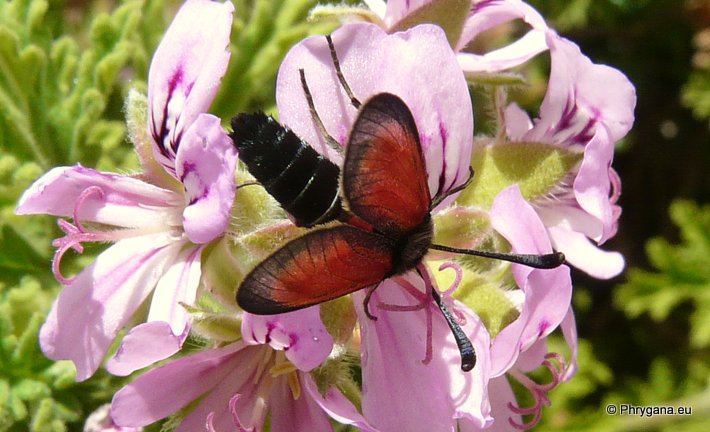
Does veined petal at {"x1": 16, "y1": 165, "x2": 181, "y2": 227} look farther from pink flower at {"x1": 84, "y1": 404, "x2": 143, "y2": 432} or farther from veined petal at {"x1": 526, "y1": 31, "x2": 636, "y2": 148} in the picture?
veined petal at {"x1": 526, "y1": 31, "x2": 636, "y2": 148}

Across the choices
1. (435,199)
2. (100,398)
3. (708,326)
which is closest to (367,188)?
(435,199)

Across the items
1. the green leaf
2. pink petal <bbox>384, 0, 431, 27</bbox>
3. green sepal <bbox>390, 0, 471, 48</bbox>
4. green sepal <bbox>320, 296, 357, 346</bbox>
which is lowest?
the green leaf

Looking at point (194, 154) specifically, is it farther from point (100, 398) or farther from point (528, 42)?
point (100, 398)

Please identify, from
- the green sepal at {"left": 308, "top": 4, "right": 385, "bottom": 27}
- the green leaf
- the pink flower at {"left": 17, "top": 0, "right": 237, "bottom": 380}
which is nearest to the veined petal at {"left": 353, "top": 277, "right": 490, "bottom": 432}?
the pink flower at {"left": 17, "top": 0, "right": 237, "bottom": 380}

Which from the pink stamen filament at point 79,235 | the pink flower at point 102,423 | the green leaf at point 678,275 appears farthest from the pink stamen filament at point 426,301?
the green leaf at point 678,275

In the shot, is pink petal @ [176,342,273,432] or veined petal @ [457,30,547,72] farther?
veined petal @ [457,30,547,72]

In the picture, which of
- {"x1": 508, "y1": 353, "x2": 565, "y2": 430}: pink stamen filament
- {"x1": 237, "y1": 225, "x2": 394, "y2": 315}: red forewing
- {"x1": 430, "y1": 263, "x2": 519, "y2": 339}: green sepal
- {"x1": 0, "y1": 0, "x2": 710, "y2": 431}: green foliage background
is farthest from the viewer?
{"x1": 0, "y1": 0, "x2": 710, "y2": 431}: green foliage background

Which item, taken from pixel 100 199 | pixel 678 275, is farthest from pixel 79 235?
pixel 678 275
